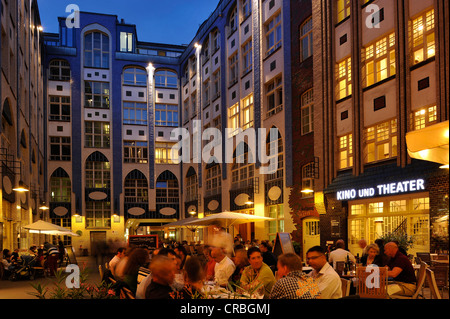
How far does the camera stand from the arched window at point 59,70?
4069 cm

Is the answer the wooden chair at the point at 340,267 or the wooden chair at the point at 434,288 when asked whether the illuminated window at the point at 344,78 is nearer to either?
the wooden chair at the point at 340,267

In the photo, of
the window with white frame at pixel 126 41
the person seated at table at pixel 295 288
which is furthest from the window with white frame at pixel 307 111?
the window with white frame at pixel 126 41

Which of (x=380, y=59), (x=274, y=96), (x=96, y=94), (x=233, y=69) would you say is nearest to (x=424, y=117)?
(x=380, y=59)

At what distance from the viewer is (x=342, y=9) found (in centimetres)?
1867

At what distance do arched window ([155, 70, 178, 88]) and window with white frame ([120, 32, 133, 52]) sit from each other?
11.6 ft

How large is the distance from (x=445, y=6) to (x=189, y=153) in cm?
2943

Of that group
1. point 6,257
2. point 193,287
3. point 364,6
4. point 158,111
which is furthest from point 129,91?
point 193,287

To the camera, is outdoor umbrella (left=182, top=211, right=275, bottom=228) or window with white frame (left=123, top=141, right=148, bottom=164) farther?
window with white frame (left=123, top=141, right=148, bottom=164)

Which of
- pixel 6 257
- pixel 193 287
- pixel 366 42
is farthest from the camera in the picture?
pixel 6 257

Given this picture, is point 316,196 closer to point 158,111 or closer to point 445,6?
point 445,6

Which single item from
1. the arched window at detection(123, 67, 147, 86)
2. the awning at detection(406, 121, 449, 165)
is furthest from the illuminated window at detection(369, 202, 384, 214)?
the arched window at detection(123, 67, 147, 86)

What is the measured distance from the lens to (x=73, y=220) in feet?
131

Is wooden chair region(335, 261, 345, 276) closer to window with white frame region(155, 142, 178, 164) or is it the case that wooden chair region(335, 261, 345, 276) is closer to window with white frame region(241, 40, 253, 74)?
window with white frame region(241, 40, 253, 74)

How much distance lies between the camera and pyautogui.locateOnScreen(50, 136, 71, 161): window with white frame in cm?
A: 4025
